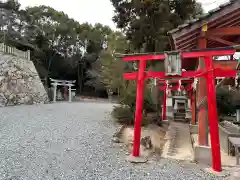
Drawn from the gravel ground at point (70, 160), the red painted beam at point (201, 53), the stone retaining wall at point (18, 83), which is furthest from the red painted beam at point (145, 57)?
the stone retaining wall at point (18, 83)

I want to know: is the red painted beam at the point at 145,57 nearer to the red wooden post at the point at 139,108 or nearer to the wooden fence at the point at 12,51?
the red wooden post at the point at 139,108

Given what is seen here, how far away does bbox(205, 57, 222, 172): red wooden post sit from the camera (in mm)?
4570

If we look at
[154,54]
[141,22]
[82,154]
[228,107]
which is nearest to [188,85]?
[228,107]

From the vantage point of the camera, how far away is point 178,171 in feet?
15.5

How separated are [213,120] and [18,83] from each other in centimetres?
1364

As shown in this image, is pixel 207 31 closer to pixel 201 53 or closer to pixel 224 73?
pixel 201 53

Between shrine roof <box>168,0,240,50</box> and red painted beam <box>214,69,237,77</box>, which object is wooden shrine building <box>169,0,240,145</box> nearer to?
shrine roof <box>168,0,240,50</box>

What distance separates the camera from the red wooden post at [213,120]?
457 centimetres

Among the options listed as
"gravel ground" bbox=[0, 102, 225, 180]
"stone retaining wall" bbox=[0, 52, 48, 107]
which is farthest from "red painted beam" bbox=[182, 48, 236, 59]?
"stone retaining wall" bbox=[0, 52, 48, 107]

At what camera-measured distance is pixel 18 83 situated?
1546cm

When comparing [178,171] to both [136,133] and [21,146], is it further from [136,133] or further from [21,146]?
[21,146]

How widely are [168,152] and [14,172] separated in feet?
12.4

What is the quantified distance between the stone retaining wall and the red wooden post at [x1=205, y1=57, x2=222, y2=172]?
39.5ft

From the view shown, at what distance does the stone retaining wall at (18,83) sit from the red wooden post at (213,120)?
1205cm
